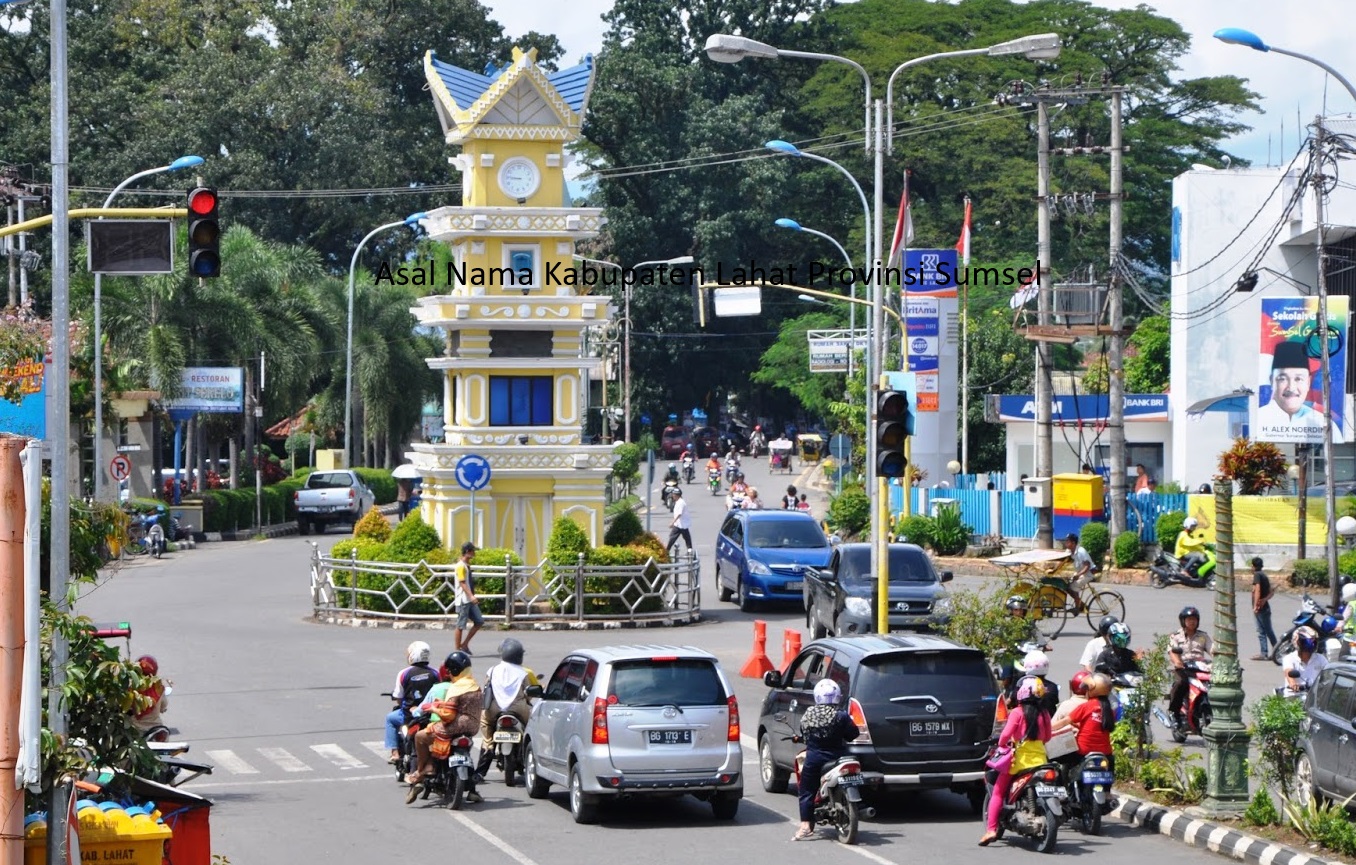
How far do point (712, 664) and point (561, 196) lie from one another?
771 inches

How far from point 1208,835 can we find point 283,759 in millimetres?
9690

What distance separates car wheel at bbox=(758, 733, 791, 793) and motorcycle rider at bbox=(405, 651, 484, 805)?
9.49 feet

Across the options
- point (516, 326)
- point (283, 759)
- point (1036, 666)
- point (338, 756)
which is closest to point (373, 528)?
point (516, 326)

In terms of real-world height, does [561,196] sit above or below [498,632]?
above

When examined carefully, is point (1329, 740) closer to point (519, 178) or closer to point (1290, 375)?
point (519, 178)

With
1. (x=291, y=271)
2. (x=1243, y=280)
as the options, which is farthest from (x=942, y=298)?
(x=291, y=271)

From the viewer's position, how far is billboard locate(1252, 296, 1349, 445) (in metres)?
37.7

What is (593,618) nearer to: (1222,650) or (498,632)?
(498,632)

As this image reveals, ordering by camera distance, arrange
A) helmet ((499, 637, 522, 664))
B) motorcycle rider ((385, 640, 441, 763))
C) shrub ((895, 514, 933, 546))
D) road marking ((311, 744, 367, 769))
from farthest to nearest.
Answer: shrub ((895, 514, 933, 546)), road marking ((311, 744, 367, 769)), helmet ((499, 637, 522, 664)), motorcycle rider ((385, 640, 441, 763))

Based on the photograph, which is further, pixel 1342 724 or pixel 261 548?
pixel 261 548

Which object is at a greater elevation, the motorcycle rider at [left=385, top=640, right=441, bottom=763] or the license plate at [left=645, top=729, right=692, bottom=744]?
the motorcycle rider at [left=385, top=640, right=441, bottom=763]

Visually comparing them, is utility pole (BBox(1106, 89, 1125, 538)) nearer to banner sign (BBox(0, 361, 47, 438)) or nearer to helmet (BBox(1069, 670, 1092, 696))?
banner sign (BBox(0, 361, 47, 438))

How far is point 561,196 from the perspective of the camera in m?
34.6

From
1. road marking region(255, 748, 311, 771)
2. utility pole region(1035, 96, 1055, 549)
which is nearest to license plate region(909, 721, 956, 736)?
road marking region(255, 748, 311, 771)
